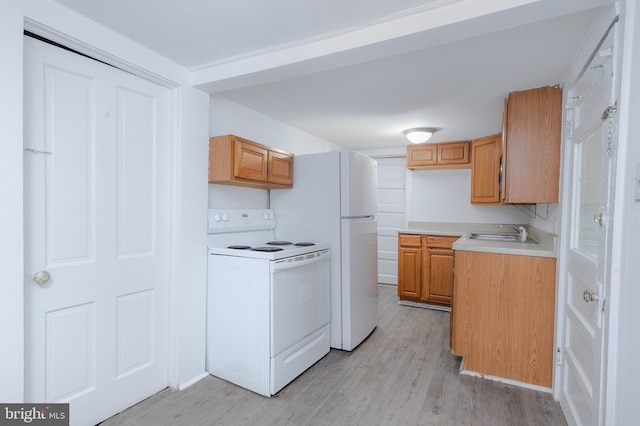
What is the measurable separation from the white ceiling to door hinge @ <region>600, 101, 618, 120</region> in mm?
431

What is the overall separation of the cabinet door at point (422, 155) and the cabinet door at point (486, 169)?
550 mm

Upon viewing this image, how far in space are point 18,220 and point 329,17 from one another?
173 centimetres

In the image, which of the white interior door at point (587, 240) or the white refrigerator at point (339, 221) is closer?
the white interior door at point (587, 240)

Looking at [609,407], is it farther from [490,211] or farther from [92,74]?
[490,211]

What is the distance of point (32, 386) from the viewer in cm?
154

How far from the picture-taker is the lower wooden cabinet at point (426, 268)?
3.94 metres

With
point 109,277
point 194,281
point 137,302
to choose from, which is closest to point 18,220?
point 109,277

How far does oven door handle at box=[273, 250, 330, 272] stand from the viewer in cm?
214

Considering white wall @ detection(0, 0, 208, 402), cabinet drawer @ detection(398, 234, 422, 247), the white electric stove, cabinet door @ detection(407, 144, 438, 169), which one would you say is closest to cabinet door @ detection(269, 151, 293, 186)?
the white electric stove

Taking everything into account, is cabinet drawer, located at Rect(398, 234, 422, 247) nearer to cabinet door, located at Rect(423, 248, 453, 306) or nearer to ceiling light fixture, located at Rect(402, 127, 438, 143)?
cabinet door, located at Rect(423, 248, 453, 306)

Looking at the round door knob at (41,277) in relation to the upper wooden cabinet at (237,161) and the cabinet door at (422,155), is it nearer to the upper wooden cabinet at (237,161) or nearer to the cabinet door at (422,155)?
the upper wooden cabinet at (237,161)

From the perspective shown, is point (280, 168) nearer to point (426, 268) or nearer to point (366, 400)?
point (366, 400)

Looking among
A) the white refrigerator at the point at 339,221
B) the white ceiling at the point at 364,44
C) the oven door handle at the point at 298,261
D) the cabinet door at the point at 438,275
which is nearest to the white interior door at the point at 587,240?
the white ceiling at the point at 364,44

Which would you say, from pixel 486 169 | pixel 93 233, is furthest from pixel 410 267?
pixel 93 233
